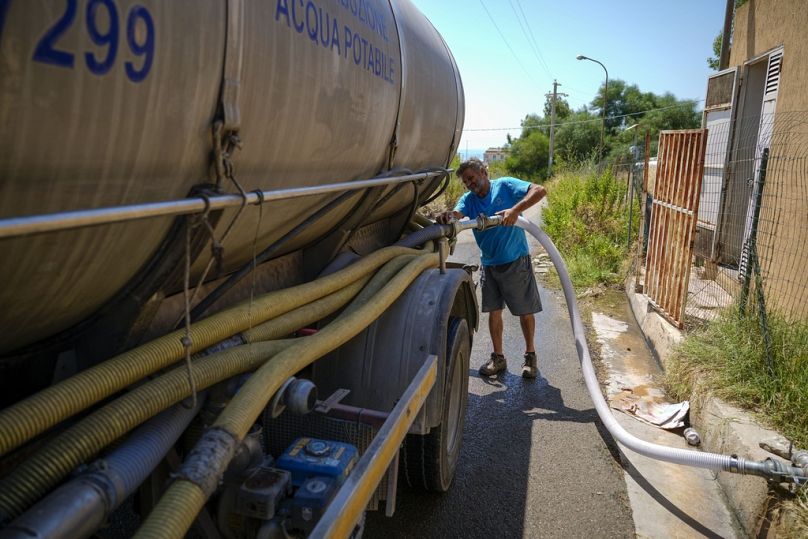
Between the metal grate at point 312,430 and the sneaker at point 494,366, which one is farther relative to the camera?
the sneaker at point 494,366

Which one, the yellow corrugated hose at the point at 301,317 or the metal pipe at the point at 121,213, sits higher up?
the metal pipe at the point at 121,213

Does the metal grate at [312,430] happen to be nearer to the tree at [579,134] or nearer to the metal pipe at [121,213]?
the metal pipe at [121,213]

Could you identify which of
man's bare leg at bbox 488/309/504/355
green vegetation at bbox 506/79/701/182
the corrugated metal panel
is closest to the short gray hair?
man's bare leg at bbox 488/309/504/355

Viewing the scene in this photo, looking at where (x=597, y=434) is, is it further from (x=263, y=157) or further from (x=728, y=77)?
(x=728, y=77)

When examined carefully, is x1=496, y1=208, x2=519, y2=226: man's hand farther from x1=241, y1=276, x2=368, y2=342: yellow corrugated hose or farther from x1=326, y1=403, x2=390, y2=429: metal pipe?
x1=326, y1=403, x2=390, y2=429: metal pipe

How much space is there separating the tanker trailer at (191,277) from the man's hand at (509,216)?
1.99 m

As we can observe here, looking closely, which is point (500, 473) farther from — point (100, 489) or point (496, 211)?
point (100, 489)

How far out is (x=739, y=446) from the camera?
338 centimetres

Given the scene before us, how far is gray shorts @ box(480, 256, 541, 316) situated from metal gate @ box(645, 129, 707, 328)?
1.40 m

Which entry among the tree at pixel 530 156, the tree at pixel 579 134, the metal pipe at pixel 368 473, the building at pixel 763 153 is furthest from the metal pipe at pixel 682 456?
the tree at pixel 530 156

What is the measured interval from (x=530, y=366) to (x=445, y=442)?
221 cm

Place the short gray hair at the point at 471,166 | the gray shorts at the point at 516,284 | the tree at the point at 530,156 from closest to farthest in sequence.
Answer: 1. the short gray hair at the point at 471,166
2. the gray shorts at the point at 516,284
3. the tree at the point at 530,156

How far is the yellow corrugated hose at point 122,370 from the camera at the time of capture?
52.4 inches

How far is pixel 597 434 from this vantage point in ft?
14.2
